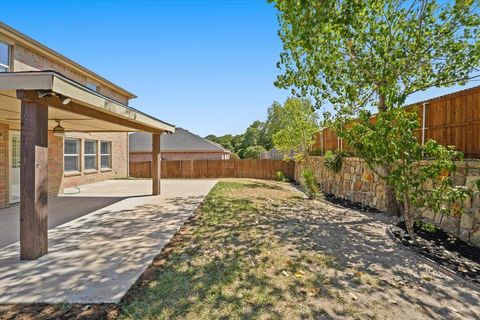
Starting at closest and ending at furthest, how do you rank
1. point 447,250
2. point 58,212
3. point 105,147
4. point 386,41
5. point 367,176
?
1. point 447,250
2. point 58,212
3. point 386,41
4. point 367,176
5. point 105,147

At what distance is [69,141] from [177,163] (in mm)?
8732

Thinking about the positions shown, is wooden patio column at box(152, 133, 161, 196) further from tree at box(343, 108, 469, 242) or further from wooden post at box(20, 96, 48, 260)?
tree at box(343, 108, 469, 242)

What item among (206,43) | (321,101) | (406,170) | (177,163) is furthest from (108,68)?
(406,170)

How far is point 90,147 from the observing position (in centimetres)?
1279

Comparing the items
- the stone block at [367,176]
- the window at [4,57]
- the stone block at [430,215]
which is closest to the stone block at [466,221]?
the stone block at [430,215]

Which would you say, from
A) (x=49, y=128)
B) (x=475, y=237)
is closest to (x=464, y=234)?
(x=475, y=237)

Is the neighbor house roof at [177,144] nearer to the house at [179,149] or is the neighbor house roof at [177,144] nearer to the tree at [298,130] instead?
the house at [179,149]

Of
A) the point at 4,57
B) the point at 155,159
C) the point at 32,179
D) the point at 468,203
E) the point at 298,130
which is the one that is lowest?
the point at 468,203

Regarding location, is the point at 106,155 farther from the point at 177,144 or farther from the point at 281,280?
the point at 281,280

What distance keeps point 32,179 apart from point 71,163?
893 centimetres

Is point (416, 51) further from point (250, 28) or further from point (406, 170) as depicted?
point (250, 28)

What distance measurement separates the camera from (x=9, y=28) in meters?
7.48

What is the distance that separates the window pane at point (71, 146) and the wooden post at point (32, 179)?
27.6ft

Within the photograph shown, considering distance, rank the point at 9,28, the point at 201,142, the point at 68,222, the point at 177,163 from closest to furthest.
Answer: the point at 68,222 < the point at 9,28 < the point at 177,163 < the point at 201,142
